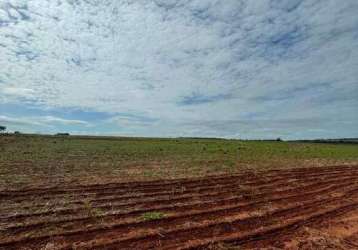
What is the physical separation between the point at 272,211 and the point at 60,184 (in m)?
8.93

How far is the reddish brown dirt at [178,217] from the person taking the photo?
6301 millimetres

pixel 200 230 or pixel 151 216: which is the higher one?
pixel 151 216

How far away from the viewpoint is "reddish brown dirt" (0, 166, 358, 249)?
6.30 meters

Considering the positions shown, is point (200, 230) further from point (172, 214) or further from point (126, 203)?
point (126, 203)

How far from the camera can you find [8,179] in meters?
13.2

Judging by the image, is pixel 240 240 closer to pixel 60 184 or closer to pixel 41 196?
pixel 41 196

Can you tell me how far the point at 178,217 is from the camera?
25.8 feet

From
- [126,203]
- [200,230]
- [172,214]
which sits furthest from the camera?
[126,203]

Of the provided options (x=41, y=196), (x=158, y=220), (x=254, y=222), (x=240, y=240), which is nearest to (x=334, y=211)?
(x=254, y=222)

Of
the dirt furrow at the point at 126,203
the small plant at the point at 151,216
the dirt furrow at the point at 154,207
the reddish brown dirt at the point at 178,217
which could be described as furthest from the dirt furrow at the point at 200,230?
the dirt furrow at the point at 126,203

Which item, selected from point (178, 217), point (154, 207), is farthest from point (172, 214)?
point (154, 207)

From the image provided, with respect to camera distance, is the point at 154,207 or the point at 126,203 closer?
the point at 154,207

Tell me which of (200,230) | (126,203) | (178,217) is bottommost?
(200,230)

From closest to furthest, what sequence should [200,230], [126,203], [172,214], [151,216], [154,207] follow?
[200,230] < [151,216] < [172,214] < [154,207] < [126,203]
